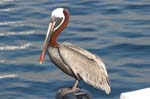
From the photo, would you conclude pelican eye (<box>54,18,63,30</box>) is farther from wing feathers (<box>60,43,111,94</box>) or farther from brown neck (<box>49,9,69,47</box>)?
wing feathers (<box>60,43,111,94</box>)

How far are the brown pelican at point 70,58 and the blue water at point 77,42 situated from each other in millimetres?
2346

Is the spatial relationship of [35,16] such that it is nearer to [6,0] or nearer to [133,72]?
[6,0]

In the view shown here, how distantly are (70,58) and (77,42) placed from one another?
4987mm

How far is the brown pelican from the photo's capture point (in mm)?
→ 5484

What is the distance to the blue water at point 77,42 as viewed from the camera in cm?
888

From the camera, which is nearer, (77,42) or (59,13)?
(59,13)

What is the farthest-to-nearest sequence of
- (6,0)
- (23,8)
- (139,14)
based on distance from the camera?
1. (6,0)
2. (23,8)
3. (139,14)

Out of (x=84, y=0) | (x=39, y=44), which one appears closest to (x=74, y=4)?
(x=84, y=0)

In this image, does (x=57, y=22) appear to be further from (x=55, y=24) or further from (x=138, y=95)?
(x=138, y=95)

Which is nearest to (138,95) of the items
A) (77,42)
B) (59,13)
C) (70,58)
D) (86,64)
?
(59,13)

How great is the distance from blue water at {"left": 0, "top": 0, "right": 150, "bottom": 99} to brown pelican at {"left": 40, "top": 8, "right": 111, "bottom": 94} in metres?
2.35

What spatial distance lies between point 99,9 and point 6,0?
2768 millimetres

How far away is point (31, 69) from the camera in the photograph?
9695 millimetres

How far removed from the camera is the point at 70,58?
586cm
